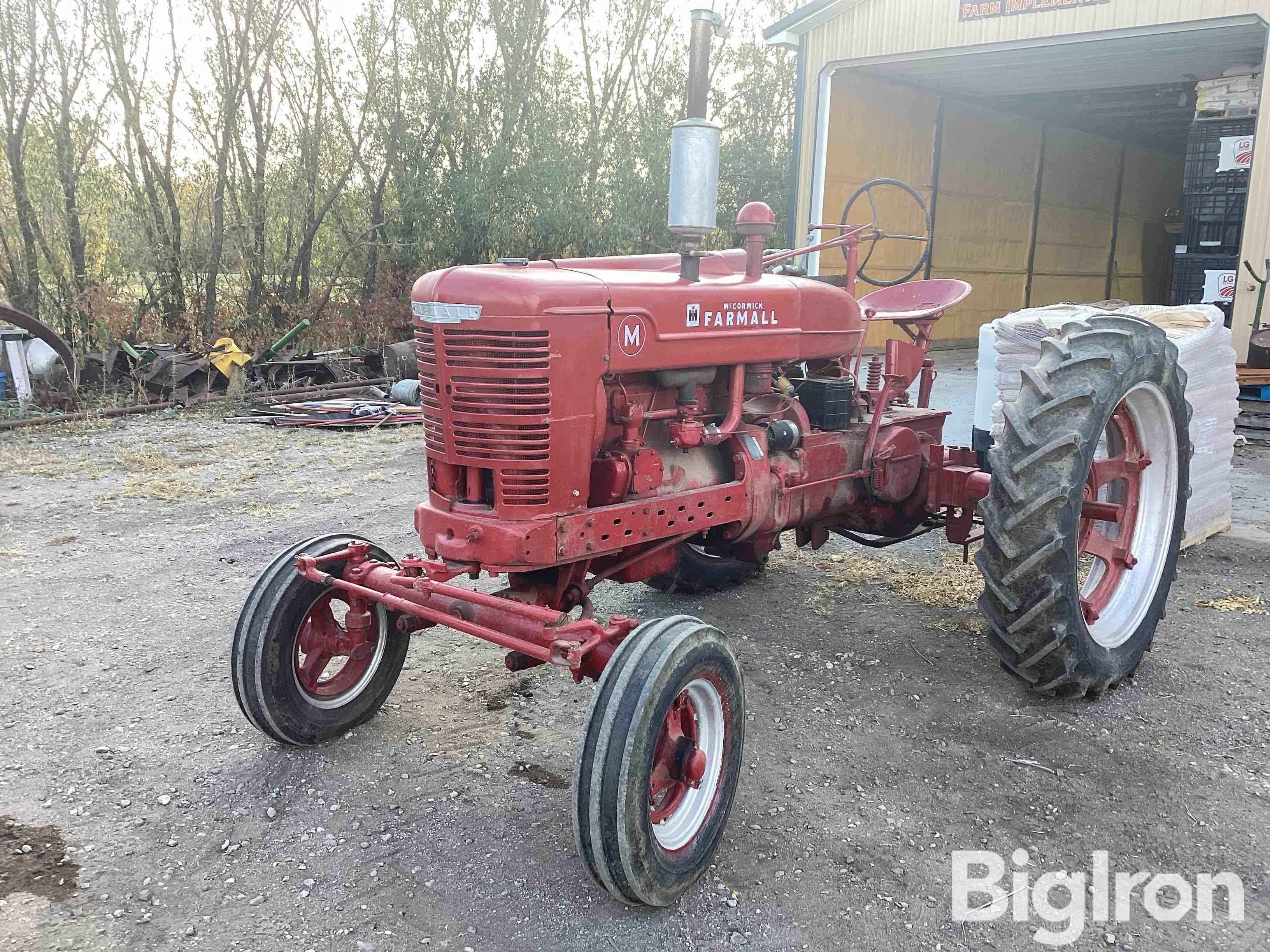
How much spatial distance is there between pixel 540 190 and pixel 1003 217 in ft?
23.2

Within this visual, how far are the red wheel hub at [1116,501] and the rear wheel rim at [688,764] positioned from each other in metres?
1.65

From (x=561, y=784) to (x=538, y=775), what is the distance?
0.08 m

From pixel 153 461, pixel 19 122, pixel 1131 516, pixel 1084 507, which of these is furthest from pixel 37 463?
pixel 1131 516

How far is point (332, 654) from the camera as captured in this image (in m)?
2.96

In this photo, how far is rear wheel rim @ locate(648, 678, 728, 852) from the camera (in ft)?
7.51

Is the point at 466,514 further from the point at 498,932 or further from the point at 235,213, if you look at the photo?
the point at 235,213

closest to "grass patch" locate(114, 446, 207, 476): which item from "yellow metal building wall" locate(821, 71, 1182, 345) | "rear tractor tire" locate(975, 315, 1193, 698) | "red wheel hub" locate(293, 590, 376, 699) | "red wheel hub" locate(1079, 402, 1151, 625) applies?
"red wheel hub" locate(293, 590, 376, 699)

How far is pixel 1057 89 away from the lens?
43.0 ft

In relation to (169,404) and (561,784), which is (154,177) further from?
(561,784)

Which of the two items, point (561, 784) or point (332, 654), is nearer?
point (561, 784)

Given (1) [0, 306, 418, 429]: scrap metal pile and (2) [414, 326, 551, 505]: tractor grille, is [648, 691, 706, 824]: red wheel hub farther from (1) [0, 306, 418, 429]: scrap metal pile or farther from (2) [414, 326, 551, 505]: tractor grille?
(1) [0, 306, 418, 429]: scrap metal pile

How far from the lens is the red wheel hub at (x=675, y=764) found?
2.29m

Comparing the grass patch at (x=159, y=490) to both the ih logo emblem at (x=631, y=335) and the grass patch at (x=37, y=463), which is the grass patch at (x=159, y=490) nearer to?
the grass patch at (x=37, y=463)
